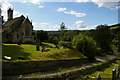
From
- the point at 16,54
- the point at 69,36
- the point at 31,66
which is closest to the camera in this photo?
the point at 31,66

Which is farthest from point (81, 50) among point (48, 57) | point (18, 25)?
point (18, 25)

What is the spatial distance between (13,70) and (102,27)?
41682 mm

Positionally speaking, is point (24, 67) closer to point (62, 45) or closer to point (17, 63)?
point (17, 63)

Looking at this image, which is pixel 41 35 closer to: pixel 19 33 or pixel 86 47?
pixel 19 33

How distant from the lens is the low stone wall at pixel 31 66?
66.6ft

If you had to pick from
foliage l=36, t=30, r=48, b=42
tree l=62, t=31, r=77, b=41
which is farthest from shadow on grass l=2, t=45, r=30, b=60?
tree l=62, t=31, r=77, b=41

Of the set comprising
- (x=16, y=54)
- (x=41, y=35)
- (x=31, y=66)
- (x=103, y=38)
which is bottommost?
(x=31, y=66)

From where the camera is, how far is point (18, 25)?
47750 millimetres

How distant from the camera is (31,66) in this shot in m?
22.3

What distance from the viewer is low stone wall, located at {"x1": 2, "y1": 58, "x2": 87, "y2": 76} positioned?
2031 centimetres

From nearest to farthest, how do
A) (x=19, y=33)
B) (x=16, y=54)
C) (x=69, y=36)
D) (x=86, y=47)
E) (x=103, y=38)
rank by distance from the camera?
(x=16, y=54) → (x=86, y=47) → (x=19, y=33) → (x=103, y=38) → (x=69, y=36)

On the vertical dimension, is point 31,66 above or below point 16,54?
below

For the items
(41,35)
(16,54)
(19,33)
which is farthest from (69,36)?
(16,54)

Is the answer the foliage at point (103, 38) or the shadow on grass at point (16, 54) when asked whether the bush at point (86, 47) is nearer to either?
the shadow on grass at point (16, 54)
